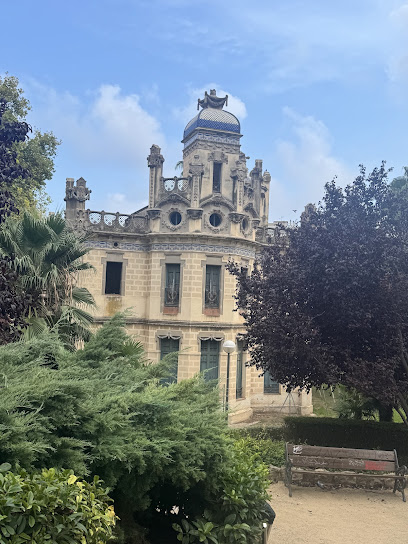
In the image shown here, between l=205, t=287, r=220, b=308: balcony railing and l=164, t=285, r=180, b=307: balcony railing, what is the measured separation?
50.4 inches

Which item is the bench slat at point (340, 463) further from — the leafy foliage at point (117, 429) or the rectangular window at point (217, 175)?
the rectangular window at point (217, 175)

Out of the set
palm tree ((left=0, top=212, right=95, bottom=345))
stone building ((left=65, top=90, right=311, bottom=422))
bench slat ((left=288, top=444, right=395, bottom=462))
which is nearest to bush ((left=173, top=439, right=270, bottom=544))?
bench slat ((left=288, top=444, right=395, bottom=462))

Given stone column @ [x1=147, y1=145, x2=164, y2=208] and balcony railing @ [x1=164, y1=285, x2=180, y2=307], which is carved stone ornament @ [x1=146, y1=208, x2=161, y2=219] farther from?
balcony railing @ [x1=164, y1=285, x2=180, y2=307]

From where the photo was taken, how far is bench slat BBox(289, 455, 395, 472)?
11.2 m

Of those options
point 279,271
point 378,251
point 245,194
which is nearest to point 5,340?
point 279,271

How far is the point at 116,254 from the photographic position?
2259cm

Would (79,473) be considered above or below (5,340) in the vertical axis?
below

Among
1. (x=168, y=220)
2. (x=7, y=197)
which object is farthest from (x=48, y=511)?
(x=168, y=220)

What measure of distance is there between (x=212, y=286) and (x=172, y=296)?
1828 mm

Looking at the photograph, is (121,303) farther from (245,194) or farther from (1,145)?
(1,145)

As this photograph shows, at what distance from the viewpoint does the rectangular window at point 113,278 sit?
2267 cm

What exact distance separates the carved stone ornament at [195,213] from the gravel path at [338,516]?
12.6m

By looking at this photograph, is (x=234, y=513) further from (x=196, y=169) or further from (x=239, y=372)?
(x=196, y=169)

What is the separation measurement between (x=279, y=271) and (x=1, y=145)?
779 centimetres
